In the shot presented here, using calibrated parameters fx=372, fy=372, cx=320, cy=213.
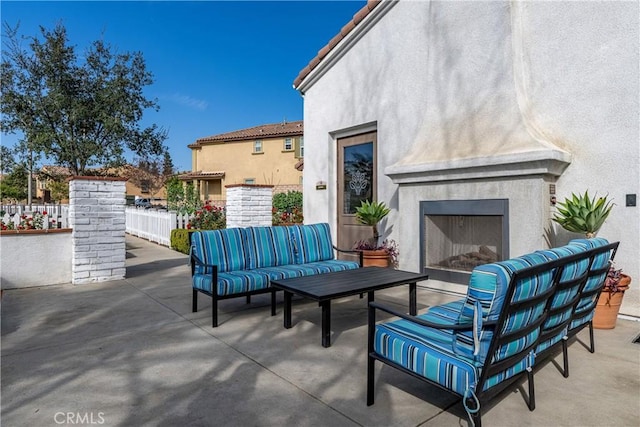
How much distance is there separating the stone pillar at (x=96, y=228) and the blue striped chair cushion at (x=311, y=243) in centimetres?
337

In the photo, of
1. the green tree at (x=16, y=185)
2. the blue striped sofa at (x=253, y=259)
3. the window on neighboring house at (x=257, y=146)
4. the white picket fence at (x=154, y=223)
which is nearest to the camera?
the blue striped sofa at (x=253, y=259)

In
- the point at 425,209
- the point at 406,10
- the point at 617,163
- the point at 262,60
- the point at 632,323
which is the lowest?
the point at 632,323

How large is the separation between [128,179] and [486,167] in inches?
316

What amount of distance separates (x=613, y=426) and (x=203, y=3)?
13.0 m

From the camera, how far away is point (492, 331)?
195 centimetres

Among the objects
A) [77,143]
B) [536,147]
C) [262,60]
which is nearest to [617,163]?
[536,147]

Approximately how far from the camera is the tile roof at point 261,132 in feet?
84.3

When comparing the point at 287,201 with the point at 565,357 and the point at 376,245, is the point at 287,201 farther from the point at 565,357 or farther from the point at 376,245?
the point at 565,357

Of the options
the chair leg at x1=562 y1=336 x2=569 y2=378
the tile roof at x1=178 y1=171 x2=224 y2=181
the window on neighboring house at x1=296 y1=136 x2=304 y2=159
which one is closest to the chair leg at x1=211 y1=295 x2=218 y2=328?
the chair leg at x1=562 y1=336 x2=569 y2=378

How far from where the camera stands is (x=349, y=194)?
27.4 ft

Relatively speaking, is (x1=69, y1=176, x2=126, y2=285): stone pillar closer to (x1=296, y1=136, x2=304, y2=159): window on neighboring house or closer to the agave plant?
the agave plant

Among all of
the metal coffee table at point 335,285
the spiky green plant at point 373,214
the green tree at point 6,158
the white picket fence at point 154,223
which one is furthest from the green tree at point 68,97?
the metal coffee table at point 335,285

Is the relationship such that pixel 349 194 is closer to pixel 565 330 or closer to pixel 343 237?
pixel 343 237

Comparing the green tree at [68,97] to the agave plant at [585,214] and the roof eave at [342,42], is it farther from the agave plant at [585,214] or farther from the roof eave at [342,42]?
the agave plant at [585,214]
